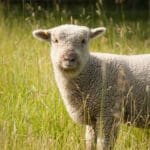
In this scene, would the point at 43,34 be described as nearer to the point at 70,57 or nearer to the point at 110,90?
the point at 70,57

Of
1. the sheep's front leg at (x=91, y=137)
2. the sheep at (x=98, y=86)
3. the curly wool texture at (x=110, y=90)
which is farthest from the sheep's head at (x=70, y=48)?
the sheep's front leg at (x=91, y=137)

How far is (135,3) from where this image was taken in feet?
78.8

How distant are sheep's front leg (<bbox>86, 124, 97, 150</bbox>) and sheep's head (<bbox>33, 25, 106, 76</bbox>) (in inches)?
19.2

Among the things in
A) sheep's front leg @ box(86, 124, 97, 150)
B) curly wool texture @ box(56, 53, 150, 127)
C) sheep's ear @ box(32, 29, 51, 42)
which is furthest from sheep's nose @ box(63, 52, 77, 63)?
sheep's front leg @ box(86, 124, 97, 150)

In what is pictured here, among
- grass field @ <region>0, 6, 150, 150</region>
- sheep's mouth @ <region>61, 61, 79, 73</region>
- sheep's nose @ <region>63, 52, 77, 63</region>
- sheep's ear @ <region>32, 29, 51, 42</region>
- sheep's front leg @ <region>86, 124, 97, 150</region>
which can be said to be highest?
sheep's ear @ <region>32, 29, 51, 42</region>

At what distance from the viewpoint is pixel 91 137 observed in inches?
217

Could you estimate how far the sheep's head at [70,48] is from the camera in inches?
201

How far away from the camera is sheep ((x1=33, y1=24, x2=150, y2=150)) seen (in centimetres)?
528

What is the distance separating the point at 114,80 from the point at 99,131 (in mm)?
428

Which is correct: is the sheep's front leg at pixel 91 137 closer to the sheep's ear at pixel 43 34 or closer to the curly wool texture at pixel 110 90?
the curly wool texture at pixel 110 90

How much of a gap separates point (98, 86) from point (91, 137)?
42cm

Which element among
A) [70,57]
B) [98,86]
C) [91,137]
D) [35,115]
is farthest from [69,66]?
[35,115]

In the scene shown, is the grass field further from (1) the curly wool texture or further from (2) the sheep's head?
(2) the sheep's head

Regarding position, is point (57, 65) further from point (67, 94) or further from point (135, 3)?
point (135, 3)
